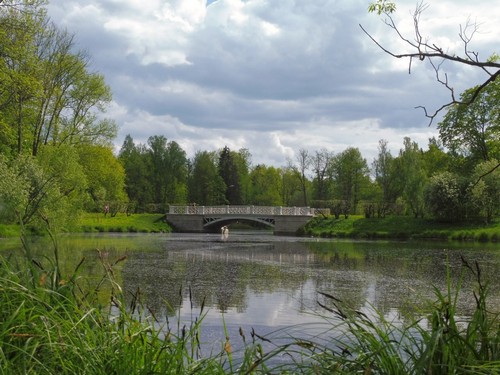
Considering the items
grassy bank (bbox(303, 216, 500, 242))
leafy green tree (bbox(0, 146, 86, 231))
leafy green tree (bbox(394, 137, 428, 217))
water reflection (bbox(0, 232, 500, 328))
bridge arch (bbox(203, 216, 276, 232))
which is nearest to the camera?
water reflection (bbox(0, 232, 500, 328))

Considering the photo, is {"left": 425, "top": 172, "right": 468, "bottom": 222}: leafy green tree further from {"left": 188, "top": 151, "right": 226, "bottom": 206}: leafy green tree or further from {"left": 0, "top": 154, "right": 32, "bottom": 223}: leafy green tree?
{"left": 188, "top": 151, "right": 226, "bottom": 206}: leafy green tree

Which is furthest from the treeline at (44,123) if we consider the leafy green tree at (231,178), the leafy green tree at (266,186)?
the leafy green tree at (266,186)

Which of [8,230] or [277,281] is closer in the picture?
[277,281]

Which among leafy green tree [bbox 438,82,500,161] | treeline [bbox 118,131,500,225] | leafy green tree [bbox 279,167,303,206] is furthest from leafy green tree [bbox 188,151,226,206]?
leafy green tree [bbox 438,82,500,161]

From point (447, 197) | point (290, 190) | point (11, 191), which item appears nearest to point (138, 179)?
point (290, 190)

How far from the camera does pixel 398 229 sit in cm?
4341

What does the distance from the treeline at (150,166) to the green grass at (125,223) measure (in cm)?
177

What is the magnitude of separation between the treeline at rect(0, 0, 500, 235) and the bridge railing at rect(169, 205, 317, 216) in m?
2.82

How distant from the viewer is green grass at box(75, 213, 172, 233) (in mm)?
47344

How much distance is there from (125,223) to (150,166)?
27709 mm

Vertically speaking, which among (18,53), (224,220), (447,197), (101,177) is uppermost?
(18,53)

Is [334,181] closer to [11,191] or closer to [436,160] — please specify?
[436,160]

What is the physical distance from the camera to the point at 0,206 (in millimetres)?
18062

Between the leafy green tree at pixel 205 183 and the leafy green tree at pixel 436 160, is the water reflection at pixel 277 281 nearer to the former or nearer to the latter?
the leafy green tree at pixel 436 160
